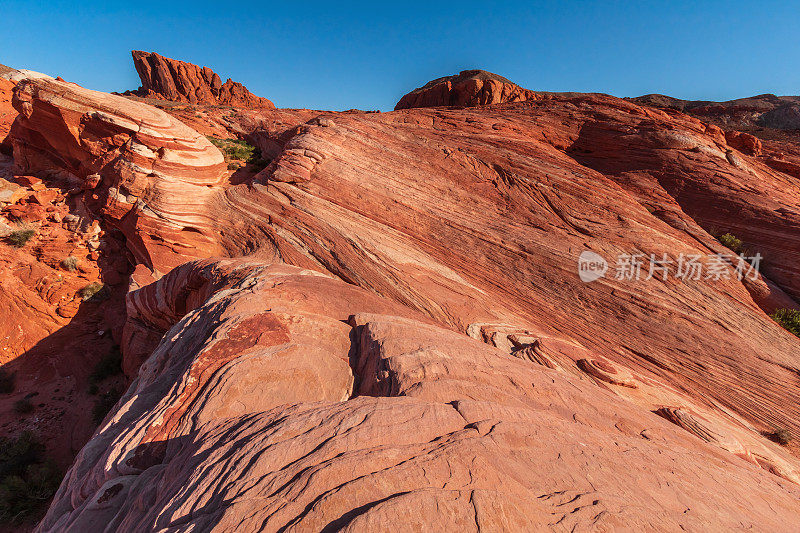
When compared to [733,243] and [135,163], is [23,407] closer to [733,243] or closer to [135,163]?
[135,163]

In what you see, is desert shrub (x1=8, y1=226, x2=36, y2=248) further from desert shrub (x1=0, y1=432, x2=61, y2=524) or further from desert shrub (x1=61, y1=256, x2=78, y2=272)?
desert shrub (x1=0, y1=432, x2=61, y2=524)

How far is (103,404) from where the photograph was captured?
10070 millimetres

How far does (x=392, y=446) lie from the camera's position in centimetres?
331

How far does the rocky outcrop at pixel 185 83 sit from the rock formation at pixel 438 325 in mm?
55634

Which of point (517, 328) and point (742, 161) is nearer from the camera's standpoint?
point (517, 328)

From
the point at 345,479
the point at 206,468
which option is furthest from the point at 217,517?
the point at 345,479

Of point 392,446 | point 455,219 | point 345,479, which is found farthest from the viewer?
point 455,219

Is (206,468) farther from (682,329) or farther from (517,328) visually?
(682,329)

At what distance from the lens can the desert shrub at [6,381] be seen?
1012 centimetres

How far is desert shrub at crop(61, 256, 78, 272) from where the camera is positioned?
1274 cm

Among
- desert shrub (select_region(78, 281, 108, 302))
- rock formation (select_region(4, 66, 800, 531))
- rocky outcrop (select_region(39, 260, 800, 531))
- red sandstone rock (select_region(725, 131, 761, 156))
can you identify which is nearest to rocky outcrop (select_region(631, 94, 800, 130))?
red sandstone rock (select_region(725, 131, 761, 156))

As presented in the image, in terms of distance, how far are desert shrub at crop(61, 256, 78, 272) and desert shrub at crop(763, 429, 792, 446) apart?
80.1ft

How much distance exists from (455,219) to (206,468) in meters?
11.6

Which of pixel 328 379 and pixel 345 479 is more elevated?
pixel 345 479
